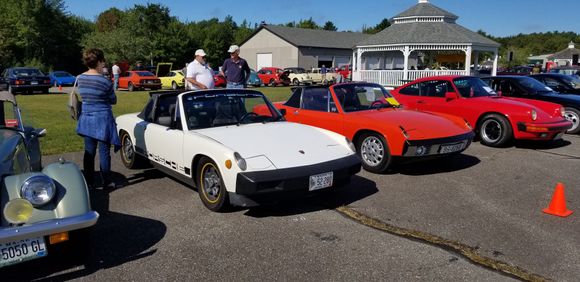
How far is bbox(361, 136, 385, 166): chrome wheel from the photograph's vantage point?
22.1 feet

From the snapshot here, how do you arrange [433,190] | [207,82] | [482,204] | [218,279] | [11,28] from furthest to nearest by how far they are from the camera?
[11,28] → [207,82] → [433,190] → [482,204] → [218,279]

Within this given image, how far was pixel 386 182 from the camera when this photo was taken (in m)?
6.39

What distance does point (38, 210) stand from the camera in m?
3.34

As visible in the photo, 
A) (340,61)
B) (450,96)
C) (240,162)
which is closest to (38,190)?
(240,162)

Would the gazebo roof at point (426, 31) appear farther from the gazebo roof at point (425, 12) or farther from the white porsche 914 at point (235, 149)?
the white porsche 914 at point (235, 149)

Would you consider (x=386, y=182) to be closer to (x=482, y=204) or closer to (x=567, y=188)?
(x=482, y=204)

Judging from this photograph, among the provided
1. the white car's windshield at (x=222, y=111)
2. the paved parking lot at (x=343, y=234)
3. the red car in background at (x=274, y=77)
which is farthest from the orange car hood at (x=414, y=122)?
the red car in background at (x=274, y=77)

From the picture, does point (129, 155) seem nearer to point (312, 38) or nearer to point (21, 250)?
point (21, 250)

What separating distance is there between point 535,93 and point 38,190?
428 inches

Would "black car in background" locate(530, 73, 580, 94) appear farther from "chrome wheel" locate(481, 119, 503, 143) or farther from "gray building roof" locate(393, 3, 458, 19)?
"gray building roof" locate(393, 3, 458, 19)

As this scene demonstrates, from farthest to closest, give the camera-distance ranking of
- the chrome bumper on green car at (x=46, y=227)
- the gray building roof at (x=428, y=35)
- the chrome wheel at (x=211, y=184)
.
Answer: the gray building roof at (x=428, y=35) < the chrome wheel at (x=211, y=184) < the chrome bumper on green car at (x=46, y=227)

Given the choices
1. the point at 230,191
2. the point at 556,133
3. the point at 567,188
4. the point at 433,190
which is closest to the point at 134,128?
the point at 230,191

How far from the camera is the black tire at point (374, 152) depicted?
6625 millimetres

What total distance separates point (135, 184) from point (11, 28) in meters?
46.5
